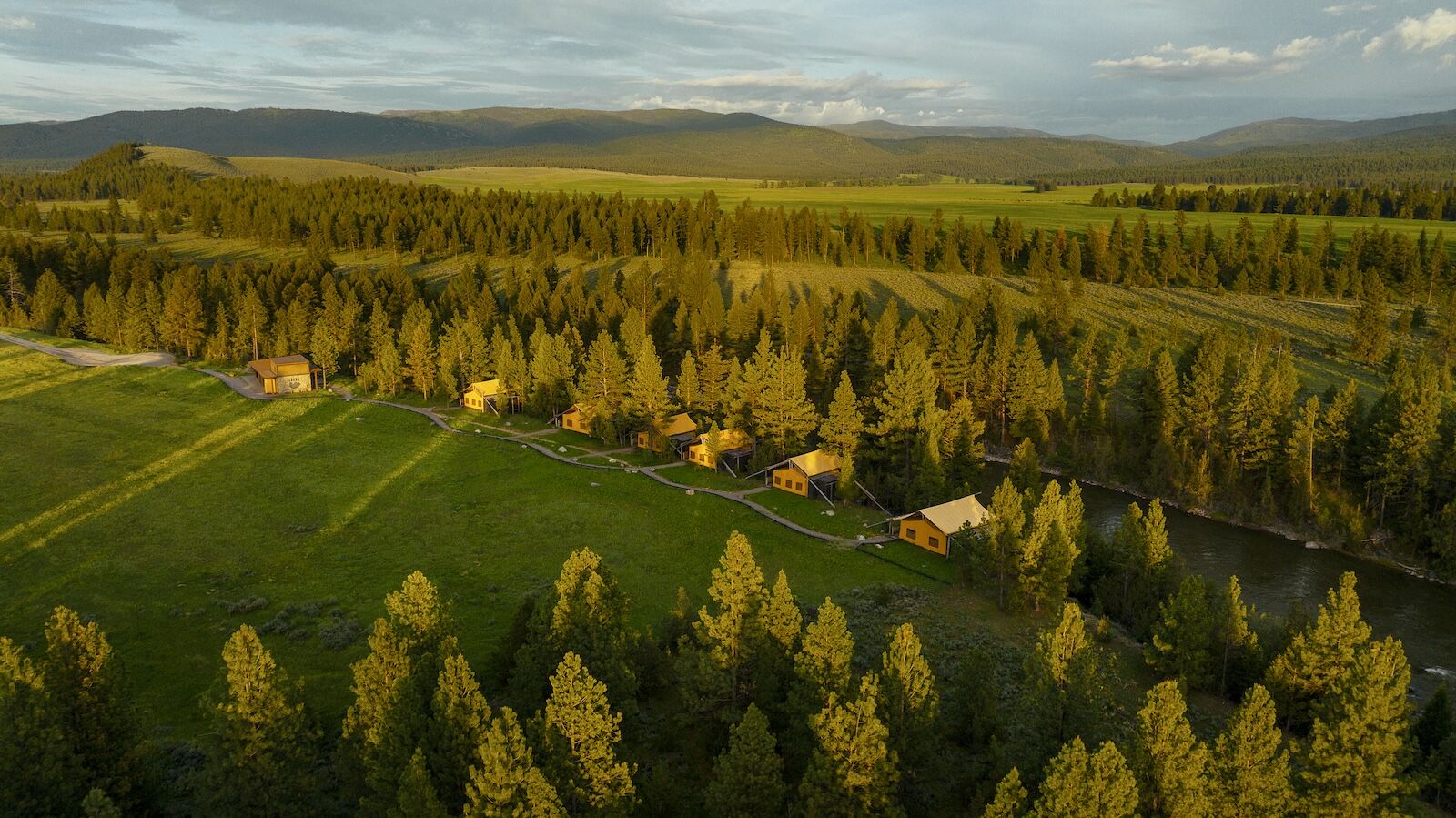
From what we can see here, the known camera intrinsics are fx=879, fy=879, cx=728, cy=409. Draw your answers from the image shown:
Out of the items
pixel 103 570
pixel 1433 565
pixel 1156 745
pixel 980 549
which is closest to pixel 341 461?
pixel 103 570

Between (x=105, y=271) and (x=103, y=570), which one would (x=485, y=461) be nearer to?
(x=103, y=570)

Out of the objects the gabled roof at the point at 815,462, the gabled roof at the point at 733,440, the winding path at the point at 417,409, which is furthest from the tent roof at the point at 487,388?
the gabled roof at the point at 815,462

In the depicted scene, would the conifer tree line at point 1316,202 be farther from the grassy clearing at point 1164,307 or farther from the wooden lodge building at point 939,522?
the wooden lodge building at point 939,522

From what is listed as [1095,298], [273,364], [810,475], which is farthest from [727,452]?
[1095,298]

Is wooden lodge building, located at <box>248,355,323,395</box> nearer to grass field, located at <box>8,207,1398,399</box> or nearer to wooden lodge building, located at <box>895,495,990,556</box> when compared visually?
grass field, located at <box>8,207,1398,399</box>

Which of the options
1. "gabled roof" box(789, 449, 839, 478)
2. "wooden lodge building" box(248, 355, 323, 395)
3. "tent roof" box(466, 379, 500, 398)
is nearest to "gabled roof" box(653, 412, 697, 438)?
"gabled roof" box(789, 449, 839, 478)
